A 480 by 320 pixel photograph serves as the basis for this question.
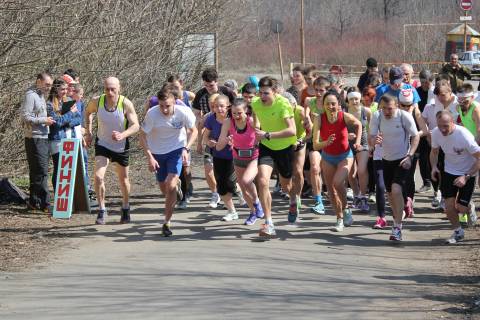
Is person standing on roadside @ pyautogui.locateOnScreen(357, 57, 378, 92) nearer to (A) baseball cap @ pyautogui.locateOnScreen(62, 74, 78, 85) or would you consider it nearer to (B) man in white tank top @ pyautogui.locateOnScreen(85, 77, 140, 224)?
(A) baseball cap @ pyautogui.locateOnScreen(62, 74, 78, 85)

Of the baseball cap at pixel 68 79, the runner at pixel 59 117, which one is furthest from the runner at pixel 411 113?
the baseball cap at pixel 68 79

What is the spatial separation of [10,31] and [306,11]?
78.7 meters

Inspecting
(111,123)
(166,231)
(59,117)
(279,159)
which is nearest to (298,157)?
(279,159)

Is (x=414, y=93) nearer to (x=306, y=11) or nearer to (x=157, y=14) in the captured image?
(x=157, y=14)

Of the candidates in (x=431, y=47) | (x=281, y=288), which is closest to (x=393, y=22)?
(x=431, y=47)

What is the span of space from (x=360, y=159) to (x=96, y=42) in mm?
4517

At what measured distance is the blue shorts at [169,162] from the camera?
467 inches

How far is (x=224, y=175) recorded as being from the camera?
13.0 metres

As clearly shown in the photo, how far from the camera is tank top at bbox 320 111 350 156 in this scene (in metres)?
12.0

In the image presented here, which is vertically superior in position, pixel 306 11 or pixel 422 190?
pixel 306 11

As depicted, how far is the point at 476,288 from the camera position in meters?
9.07

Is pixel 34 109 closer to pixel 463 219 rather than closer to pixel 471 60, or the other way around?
pixel 463 219

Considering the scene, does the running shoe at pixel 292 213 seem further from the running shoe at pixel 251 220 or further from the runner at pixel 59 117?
the runner at pixel 59 117

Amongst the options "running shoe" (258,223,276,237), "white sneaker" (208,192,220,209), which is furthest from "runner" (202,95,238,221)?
"running shoe" (258,223,276,237)
